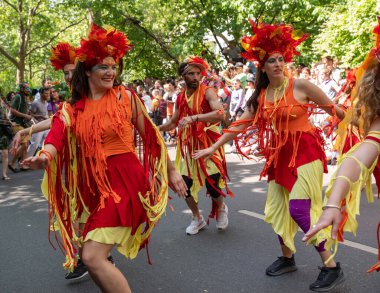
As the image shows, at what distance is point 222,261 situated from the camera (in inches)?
168

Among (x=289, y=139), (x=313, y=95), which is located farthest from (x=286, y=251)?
(x=313, y=95)

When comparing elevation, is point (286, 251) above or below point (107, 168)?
below

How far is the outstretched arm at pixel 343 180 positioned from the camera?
1.85 m

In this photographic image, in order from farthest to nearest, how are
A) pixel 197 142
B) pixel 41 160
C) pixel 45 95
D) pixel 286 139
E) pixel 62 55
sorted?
pixel 45 95 → pixel 197 142 → pixel 62 55 → pixel 286 139 → pixel 41 160

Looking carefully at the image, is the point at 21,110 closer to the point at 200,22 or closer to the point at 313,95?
the point at 313,95

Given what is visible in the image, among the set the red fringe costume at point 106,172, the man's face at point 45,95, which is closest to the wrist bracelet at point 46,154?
the red fringe costume at point 106,172

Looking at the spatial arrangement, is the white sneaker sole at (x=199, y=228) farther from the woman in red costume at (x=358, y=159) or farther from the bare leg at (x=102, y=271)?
the woman in red costume at (x=358, y=159)

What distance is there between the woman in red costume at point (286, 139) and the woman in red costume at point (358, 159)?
3.26 ft

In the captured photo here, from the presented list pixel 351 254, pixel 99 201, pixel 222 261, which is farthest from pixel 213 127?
pixel 99 201

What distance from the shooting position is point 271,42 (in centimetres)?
385

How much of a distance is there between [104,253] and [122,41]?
1461 mm

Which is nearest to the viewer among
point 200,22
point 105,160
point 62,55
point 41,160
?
point 41,160

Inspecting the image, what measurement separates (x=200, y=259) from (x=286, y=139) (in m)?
1.41

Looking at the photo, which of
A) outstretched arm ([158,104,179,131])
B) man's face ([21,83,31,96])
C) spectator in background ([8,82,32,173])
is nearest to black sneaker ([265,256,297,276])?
outstretched arm ([158,104,179,131])
